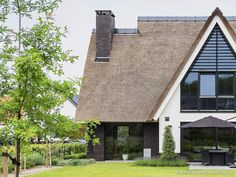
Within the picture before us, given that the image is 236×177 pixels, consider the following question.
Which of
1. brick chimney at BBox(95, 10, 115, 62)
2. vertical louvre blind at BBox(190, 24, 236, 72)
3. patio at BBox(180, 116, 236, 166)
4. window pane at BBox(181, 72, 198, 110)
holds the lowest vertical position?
patio at BBox(180, 116, 236, 166)

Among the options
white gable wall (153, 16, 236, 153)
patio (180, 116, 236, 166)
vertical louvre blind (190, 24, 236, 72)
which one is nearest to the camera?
patio (180, 116, 236, 166)

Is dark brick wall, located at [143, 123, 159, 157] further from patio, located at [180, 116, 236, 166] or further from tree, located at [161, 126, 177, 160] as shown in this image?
patio, located at [180, 116, 236, 166]

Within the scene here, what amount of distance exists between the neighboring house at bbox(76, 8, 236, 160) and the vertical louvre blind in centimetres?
5

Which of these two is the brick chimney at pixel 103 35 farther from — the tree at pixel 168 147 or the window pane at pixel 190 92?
the tree at pixel 168 147

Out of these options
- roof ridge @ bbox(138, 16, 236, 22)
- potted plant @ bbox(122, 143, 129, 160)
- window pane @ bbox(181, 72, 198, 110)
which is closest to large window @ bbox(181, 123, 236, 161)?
window pane @ bbox(181, 72, 198, 110)

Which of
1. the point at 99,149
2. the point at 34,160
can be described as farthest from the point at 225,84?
the point at 34,160

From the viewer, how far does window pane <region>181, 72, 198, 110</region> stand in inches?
1278

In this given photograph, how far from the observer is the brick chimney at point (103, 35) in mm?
37062

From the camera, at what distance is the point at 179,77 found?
31.9m

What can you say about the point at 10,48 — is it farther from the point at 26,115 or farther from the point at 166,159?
the point at 166,159

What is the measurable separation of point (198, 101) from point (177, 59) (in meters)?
4.46

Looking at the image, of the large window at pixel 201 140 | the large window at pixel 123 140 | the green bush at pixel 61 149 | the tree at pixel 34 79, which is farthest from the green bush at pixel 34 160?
the tree at pixel 34 79

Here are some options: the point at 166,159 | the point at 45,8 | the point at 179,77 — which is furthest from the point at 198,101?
the point at 45,8

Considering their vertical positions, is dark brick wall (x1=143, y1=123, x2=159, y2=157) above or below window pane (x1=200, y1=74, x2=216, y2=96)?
below
